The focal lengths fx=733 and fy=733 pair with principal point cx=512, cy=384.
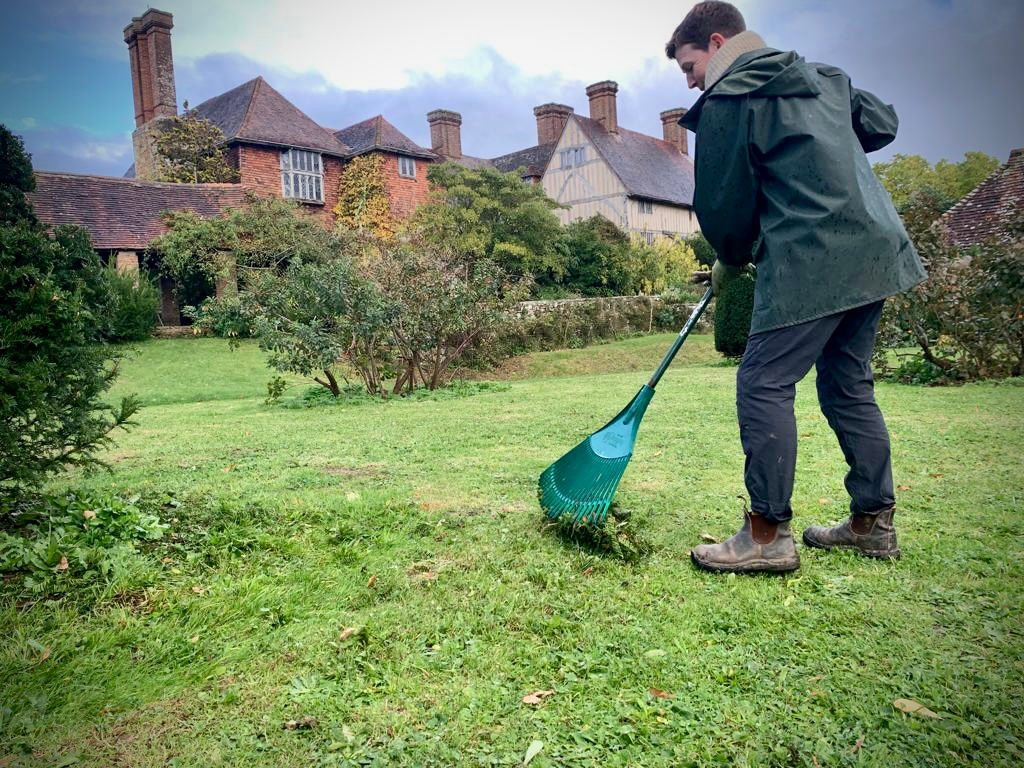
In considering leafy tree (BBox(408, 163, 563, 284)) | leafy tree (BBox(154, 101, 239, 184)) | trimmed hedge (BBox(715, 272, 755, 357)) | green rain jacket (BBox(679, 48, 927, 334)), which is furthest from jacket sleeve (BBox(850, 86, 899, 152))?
leafy tree (BBox(154, 101, 239, 184))

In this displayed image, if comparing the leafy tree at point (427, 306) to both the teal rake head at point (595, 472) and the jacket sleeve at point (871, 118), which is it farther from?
the jacket sleeve at point (871, 118)

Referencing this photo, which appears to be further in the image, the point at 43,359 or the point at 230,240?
the point at 230,240

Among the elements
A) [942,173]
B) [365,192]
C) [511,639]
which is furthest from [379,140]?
[942,173]

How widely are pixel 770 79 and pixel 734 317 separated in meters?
13.0

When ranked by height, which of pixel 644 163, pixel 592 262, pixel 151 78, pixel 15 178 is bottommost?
pixel 592 262

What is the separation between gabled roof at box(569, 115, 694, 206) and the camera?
125 ft

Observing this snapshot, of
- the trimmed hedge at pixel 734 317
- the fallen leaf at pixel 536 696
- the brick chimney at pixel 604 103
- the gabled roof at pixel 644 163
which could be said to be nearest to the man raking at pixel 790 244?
the fallen leaf at pixel 536 696

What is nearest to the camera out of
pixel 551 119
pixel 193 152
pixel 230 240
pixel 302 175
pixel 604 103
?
pixel 230 240

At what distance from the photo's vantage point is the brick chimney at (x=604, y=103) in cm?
3934

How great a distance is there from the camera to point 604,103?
3962 cm

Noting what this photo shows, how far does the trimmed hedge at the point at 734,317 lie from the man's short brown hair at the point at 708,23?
12.4 m

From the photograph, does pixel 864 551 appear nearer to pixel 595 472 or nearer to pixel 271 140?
pixel 595 472

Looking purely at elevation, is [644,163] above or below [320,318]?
above

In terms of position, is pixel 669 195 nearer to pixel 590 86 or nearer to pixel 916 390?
pixel 590 86
